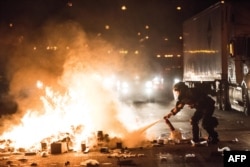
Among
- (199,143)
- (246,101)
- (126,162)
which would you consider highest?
(246,101)

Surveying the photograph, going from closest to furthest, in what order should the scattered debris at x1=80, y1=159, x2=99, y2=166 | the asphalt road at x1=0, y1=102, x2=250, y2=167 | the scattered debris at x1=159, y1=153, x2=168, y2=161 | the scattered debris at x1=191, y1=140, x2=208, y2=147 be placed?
1. the scattered debris at x1=80, y1=159, x2=99, y2=166
2. the asphalt road at x1=0, y1=102, x2=250, y2=167
3. the scattered debris at x1=159, y1=153, x2=168, y2=161
4. the scattered debris at x1=191, y1=140, x2=208, y2=147

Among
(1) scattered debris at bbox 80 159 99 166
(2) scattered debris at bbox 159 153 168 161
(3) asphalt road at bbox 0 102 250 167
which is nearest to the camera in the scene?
(1) scattered debris at bbox 80 159 99 166

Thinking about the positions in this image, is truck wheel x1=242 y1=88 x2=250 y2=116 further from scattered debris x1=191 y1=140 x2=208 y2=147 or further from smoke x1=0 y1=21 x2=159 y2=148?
scattered debris x1=191 y1=140 x2=208 y2=147

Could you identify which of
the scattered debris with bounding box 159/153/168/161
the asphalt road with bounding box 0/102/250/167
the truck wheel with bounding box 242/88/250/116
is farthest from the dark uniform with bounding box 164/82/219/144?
the truck wheel with bounding box 242/88/250/116

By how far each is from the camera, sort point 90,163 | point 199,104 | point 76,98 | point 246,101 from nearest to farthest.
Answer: point 90,163 → point 199,104 → point 76,98 → point 246,101

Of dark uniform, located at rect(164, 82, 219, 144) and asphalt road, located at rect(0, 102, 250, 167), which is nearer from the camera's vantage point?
asphalt road, located at rect(0, 102, 250, 167)

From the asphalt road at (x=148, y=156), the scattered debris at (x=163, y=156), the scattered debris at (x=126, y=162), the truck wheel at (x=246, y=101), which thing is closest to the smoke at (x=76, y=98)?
the asphalt road at (x=148, y=156)

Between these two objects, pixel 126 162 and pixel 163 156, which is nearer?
pixel 126 162

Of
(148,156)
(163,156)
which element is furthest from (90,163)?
(163,156)

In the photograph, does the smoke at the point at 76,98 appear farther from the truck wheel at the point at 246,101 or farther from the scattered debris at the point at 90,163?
the truck wheel at the point at 246,101

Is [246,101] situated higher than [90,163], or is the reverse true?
[246,101]

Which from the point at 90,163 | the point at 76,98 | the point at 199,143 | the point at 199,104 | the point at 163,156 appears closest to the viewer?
the point at 90,163

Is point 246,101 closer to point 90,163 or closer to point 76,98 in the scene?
point 76,98

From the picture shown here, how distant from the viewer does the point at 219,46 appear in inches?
843
